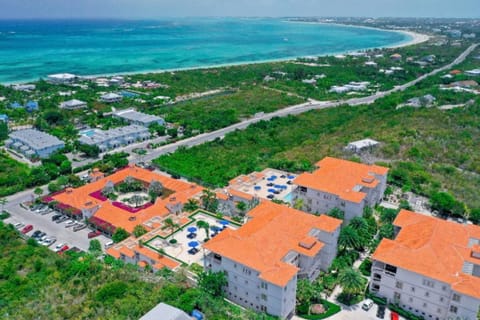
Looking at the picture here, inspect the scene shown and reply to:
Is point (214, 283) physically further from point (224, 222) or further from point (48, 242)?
point (48, 242)

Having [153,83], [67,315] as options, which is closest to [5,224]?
[67,315]

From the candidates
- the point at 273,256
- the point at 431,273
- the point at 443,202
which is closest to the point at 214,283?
the point at 273,256

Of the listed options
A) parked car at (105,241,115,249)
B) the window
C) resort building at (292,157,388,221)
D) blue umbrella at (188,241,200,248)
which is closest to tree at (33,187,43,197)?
parked car at (105,241,115,249)

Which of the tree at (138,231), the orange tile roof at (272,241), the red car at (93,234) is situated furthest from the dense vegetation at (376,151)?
the orange tile roof at (272,241)

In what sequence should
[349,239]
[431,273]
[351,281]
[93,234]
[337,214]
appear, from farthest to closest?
[93,234], [337,214], [349,239], [351,281], [431,273]

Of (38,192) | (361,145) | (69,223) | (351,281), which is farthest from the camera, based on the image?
(361,145)

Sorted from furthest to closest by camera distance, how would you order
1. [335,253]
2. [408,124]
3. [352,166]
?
[408,124], [352,166], [335,253]

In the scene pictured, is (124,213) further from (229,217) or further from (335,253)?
(335,253)
